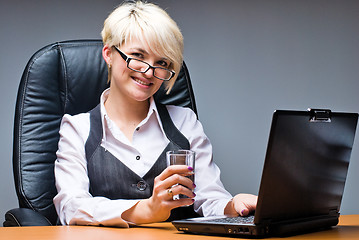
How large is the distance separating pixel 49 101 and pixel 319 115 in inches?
44.0

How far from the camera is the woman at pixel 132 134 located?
1.74 metres

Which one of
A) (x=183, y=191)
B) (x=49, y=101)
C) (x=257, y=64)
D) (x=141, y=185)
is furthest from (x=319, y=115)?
(x=257, y=64)

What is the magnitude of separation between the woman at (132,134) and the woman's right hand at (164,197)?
0.92 feet

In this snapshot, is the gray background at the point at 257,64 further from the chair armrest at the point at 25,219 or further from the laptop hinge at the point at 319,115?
the laptop hinge at the point at 319,115

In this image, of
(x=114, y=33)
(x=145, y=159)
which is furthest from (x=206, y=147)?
(x=114, y=33)

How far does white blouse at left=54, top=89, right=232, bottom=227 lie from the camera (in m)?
1.63

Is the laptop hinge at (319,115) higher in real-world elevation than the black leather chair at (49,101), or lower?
higher

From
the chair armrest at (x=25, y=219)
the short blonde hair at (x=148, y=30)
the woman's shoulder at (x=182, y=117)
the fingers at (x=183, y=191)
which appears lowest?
the chair armrest at (x=25, y=219)

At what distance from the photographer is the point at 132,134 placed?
1857 millimetres

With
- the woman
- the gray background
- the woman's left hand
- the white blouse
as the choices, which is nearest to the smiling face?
the woman

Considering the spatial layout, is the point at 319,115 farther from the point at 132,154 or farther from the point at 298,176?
the point at 132,154

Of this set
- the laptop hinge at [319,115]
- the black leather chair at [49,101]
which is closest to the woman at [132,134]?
the black leather chair at [49,101]

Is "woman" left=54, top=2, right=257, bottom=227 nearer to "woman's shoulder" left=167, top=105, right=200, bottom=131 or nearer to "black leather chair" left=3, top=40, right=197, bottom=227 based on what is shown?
"woman's shoulder" left=167, top=105, right=200, bottom=131

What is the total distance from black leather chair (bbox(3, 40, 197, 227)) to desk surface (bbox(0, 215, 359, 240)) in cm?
50
